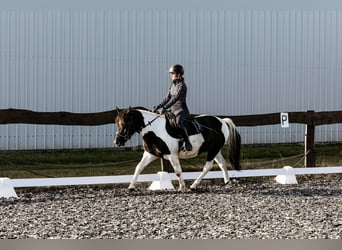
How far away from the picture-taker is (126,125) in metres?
10.9

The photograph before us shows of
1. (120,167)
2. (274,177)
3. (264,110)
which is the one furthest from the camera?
(264,110)

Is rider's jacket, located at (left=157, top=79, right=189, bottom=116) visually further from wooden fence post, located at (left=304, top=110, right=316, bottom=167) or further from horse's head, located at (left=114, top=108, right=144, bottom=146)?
wooden fence post, located at (left=304, top=110, right=316, bottom=167)

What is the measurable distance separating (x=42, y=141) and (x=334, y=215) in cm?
1025

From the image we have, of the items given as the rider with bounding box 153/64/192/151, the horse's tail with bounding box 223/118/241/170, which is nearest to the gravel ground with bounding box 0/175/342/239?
the horse's tail with bounding box 223/118/241/170

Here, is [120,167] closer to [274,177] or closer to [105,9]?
[274,177]

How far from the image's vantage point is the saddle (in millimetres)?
11086

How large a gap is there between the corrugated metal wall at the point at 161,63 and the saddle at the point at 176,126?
663 centimetres

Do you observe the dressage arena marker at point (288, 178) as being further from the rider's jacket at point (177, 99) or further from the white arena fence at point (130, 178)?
the rider's jacket at point (177, 99)

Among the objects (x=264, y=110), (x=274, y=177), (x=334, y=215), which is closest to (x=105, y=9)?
(x=264, y=110)

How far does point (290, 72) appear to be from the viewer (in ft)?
64.0

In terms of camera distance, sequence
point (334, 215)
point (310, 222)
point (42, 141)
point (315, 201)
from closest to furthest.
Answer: point (310, 222), point (334, 215), point (315, 201), point (42, 141)

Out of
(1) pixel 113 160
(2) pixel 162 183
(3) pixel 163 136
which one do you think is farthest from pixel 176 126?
(1) pixel 113 160

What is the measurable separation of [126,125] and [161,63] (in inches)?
318

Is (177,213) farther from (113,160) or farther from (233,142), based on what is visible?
(113,160)
